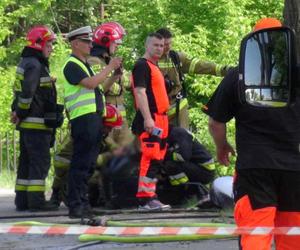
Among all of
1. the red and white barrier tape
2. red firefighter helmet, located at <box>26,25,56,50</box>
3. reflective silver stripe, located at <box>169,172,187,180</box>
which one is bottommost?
reflective silver stripe, located at <box>169,172,187,180</box>

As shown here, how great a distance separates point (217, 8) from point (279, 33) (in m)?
17.5

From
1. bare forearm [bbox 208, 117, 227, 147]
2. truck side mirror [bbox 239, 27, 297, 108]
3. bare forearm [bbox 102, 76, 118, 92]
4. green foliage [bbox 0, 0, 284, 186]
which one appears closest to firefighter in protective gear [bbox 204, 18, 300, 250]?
bare forearm [bbox 208, 117, 227, 147]

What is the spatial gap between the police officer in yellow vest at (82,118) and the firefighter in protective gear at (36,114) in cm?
88

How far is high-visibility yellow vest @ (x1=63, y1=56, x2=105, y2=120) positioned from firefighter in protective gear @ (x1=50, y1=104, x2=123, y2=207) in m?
0.78

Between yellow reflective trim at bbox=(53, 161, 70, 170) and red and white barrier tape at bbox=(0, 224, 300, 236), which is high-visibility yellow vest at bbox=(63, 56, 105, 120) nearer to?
yellow reflective trim at bbox=(53, 161, 70, 170)

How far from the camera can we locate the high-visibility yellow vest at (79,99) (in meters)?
7.94

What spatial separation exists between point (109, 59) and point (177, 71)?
0.84m

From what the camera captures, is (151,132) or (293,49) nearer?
(293,49)

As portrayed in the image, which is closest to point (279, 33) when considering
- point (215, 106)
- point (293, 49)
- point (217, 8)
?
point (293, 49)

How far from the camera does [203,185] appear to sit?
9.21 metres

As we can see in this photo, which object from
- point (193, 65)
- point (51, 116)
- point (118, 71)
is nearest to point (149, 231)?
point (118, 71)

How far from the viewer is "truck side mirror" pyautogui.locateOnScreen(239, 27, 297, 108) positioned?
3.93 m

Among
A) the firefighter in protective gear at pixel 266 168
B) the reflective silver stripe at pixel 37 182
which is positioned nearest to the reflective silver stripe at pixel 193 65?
the reflective silver stripe at pixel 37 182

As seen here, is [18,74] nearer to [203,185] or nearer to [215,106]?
[203,185]
